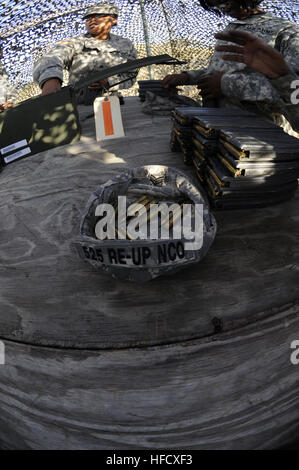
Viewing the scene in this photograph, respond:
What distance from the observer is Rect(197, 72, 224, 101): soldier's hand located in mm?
2508

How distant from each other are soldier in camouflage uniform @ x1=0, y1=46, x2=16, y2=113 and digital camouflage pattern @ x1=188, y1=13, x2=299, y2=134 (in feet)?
11.9

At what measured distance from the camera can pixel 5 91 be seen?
5449 mm

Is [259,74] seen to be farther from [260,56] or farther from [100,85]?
[100,85]

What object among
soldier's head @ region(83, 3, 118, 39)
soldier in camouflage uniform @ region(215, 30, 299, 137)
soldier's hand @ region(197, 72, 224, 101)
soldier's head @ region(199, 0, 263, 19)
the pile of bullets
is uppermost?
soldier's head @ region(83, 3, 118, 39)

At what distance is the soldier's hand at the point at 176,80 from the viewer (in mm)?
3156

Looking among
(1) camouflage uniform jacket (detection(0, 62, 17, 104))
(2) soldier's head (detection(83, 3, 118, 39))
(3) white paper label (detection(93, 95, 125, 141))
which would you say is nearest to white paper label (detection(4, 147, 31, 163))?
(3) white paper label (detection(93, 95, 125, 141))

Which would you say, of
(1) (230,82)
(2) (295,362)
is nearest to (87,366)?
(2) (295,362)

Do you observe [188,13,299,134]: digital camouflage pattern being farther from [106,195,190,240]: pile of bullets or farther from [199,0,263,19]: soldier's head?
[106,195,190,240]: pile of bullets

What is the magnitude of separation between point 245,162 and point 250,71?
1.16 metres

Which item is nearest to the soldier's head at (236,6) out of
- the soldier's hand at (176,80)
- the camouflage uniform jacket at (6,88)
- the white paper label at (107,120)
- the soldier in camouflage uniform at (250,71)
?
the soldier in camouflage uniform at (250,71)

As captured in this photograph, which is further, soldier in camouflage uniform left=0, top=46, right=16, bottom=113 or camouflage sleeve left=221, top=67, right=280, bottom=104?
soldier in camouflage uniform left=0, top=46, right=16, bottom=113

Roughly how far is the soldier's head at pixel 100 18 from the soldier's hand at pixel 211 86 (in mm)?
1958

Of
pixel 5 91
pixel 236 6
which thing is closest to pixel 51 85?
pixel 236 6

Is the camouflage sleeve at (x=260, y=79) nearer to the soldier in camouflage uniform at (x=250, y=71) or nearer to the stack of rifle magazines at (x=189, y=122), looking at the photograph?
the soldier in camouflage uniform at (x=250, y=71)
